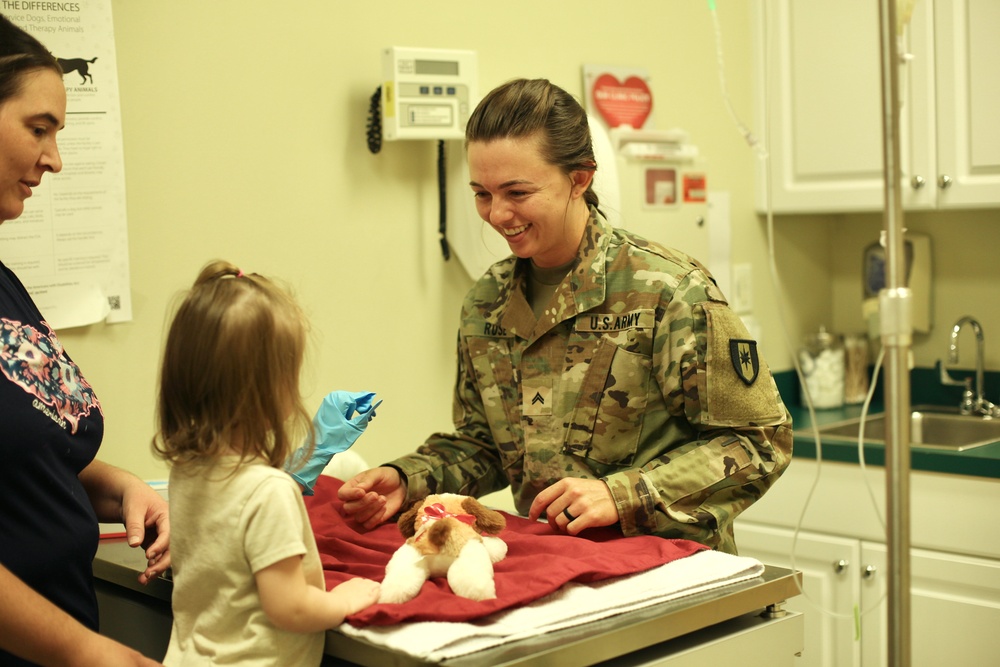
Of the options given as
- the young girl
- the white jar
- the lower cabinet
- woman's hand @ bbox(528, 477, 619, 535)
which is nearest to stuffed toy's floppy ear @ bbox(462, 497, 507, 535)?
Result: woman's hand @ bbox(528, 477, 619, 535)

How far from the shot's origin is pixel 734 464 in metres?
1.56

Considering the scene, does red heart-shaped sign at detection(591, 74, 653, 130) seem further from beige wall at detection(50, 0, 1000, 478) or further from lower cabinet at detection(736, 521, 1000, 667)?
lower cabinet at detection(736, 521, 1000, 667)

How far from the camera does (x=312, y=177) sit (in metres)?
2.22

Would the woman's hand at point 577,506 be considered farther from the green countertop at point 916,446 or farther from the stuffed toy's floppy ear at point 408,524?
the green countertop at point 916,446

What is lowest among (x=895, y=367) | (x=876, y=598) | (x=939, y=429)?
(x=876, y=598)

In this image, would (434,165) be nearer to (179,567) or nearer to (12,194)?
(12,194)

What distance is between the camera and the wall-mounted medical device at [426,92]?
7.33 ft

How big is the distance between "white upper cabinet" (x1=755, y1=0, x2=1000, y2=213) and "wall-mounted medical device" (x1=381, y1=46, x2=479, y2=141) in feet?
2.41

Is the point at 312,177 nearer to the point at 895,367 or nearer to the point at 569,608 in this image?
the point at 569,608

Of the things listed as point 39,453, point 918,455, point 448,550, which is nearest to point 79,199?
point 39,453

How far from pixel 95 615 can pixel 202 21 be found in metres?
1.14

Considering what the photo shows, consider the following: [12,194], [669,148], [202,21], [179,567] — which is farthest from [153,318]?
[669,148]

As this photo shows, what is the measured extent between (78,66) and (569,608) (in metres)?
1.29

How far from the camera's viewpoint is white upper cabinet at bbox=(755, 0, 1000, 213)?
→ 2.74 meters
